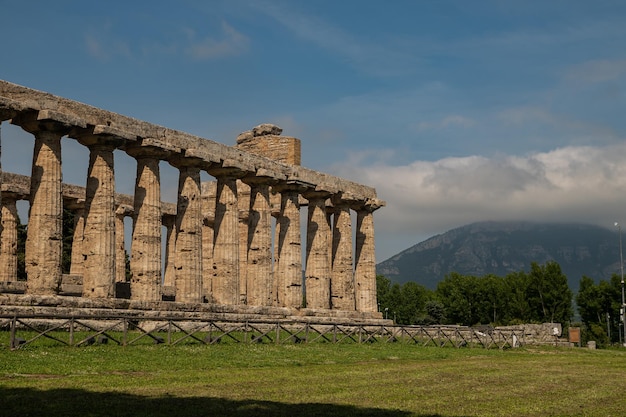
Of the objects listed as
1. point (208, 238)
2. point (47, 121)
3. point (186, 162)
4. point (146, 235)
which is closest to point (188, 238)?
point (146, 235)

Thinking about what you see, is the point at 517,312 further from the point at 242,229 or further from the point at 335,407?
the point at 335,407

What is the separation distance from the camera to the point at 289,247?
53531 millimetres

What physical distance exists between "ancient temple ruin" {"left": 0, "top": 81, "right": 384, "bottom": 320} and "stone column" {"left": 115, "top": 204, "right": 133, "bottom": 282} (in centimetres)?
12

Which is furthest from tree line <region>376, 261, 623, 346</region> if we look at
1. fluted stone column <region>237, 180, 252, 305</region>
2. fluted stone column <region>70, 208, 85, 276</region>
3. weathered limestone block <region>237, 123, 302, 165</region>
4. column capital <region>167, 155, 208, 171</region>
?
column capital <region>167, 155, 208, 171</region>

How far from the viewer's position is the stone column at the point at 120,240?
5738 centimetres

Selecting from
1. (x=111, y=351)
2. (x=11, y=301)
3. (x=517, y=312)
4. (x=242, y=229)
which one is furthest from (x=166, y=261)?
(x=517, y=312)

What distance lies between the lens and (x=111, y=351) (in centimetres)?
2895

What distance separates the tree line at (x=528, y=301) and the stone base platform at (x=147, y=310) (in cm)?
4569

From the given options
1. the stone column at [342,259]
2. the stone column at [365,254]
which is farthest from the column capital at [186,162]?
→ the stone column at [365,254]

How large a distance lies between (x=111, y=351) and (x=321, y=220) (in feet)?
95.8

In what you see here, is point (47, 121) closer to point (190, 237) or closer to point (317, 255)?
point (190, 237)

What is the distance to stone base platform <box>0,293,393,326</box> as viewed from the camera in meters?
34.9

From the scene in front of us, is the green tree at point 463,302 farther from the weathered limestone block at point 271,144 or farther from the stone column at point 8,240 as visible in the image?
the stone column at point 8,240

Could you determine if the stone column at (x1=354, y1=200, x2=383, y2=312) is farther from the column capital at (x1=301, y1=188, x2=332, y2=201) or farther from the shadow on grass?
the shadow on grass
